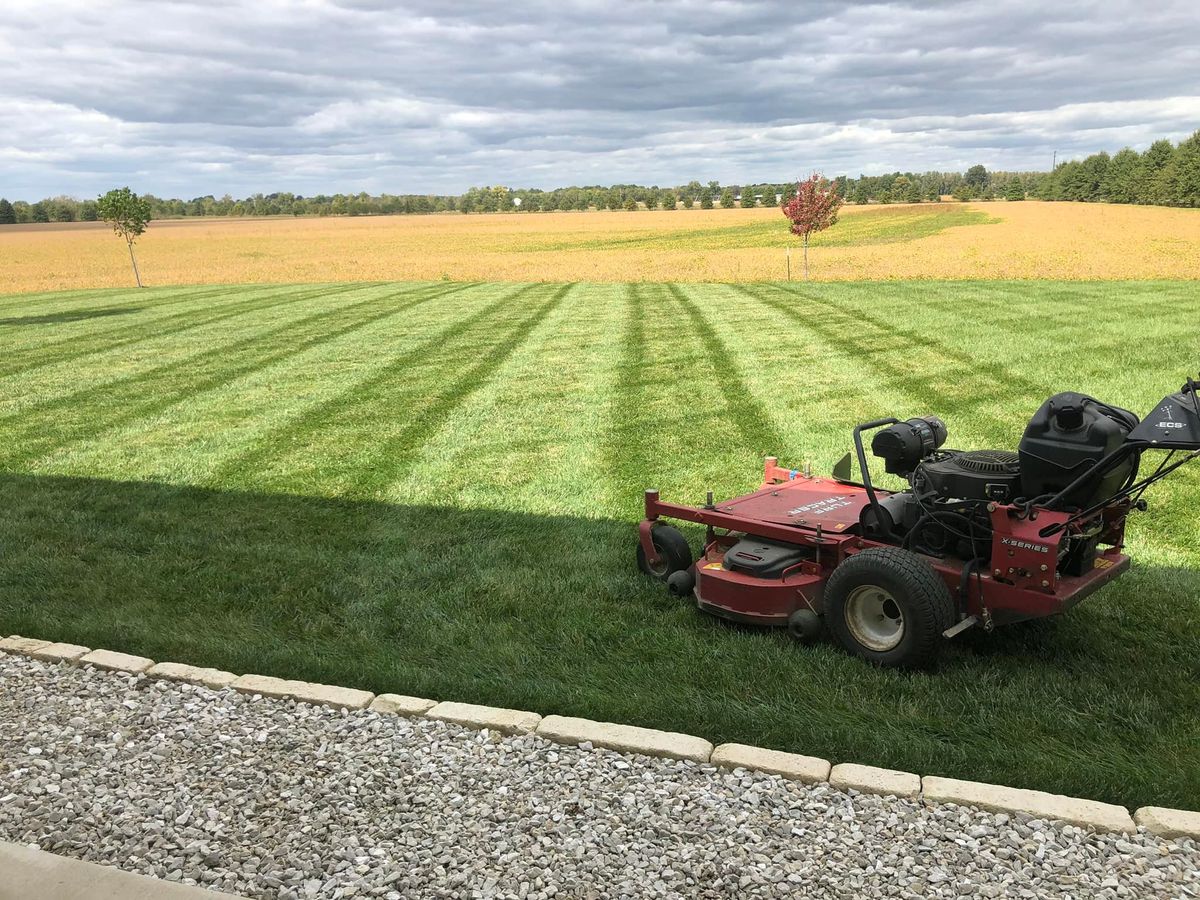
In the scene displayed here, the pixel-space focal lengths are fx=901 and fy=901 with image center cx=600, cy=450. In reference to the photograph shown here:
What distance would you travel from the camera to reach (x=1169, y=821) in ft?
10.9

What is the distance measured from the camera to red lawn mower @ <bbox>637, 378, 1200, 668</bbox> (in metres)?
4.18

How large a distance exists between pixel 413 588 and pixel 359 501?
227 centimetres

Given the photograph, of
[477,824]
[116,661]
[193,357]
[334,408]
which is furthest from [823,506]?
[193,357]

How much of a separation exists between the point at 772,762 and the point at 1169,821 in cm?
145

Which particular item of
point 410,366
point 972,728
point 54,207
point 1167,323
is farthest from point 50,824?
point 54,207

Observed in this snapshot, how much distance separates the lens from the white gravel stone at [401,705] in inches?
172

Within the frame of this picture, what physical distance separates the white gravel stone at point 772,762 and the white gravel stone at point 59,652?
11.9ft

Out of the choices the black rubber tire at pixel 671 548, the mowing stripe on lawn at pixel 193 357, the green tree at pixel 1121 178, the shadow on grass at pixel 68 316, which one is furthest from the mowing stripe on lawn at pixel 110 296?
the green tree at pixel 1121 178

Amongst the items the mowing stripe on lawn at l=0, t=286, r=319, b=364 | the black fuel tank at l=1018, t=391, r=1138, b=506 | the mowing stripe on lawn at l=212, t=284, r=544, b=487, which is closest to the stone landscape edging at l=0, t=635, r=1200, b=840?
the black fuel tank at l=1018, t=391, r=1138, b=506

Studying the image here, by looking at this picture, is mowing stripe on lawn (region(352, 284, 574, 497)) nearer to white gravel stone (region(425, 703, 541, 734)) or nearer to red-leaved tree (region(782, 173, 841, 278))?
white gravel stone (region(425, 703, 541, 734))

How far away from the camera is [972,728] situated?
159 inches

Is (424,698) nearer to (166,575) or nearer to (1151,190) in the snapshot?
(166,575)

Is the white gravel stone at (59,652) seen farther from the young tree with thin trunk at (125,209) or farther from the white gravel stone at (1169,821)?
the young tree with thin trunk at (125,209)

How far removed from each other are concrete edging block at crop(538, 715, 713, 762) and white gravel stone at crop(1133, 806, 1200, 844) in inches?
64.7
